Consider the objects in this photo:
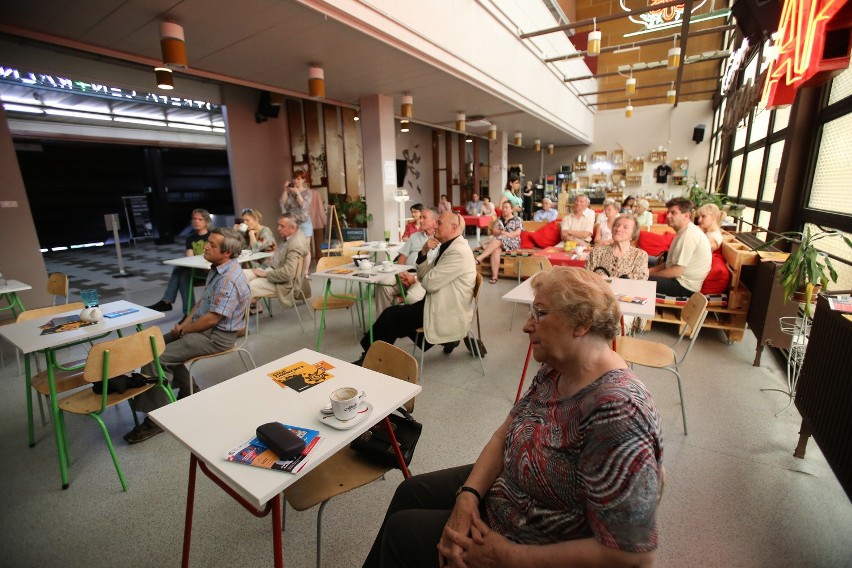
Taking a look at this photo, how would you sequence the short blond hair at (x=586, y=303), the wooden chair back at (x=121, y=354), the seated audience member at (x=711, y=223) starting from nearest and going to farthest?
the short blond hair at (x=586, y=303) < the wooden chair back at (x=121, y=354) < the seated audience member at (x=711, y=223)

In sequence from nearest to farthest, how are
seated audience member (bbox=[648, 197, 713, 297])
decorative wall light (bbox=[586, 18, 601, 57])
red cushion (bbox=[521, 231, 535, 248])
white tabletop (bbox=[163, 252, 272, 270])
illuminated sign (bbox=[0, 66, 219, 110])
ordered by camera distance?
1. seated audience member (bbox=[648, 197, 713, 297])
2. white tabletop (bbox=[163, 252, 272, 270])
3. illuminated sign (bbox=[0, 66, 219, 110])
4. decorative wall light (bbox=[586, 18, 601, 57])
5. red cushion (bbox=[521, 231, 535, 248])

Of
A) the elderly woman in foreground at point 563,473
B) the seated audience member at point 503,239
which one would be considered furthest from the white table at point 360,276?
the seated audience member at point 503,239

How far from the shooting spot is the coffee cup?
1398 millimetres

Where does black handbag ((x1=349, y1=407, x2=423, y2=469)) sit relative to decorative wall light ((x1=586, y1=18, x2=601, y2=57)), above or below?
below

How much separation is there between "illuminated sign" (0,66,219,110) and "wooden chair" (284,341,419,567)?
6799 mm

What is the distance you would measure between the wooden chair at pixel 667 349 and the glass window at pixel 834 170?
151cm

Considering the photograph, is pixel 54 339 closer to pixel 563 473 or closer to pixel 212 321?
pixel 212 321

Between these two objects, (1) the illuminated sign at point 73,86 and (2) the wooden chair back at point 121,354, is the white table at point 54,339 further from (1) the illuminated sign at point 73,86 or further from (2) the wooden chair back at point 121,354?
(1) the illuminated sign at point 73,86

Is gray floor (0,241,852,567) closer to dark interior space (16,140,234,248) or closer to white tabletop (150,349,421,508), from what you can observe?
white tabletop (150,349,421,508)

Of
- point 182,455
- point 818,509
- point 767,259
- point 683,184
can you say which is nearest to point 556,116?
point 683,184

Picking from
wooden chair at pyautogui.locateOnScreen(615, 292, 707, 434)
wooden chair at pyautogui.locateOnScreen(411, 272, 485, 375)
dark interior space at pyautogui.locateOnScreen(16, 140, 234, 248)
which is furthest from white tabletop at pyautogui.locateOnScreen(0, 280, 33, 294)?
dark interior space at pyautogui.locateOnScreen(16, 140, 234, 248)

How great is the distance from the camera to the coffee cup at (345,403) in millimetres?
1398

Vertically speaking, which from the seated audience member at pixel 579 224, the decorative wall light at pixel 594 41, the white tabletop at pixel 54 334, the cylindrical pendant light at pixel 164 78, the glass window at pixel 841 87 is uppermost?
the decorative wall light at pixel 594 41

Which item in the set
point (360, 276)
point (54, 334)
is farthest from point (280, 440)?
point (360, 276)
